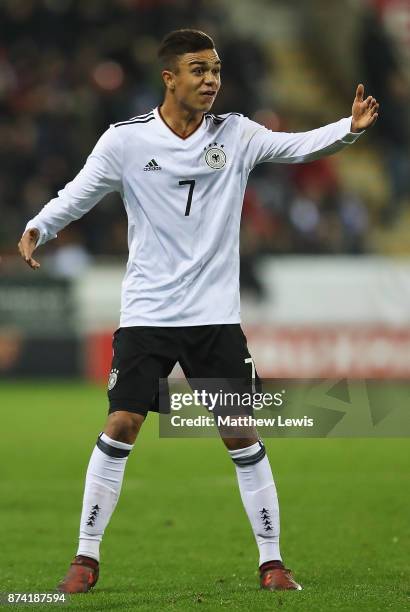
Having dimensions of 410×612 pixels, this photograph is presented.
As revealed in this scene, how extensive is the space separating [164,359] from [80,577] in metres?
1.01

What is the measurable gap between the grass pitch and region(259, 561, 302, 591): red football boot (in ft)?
0.22

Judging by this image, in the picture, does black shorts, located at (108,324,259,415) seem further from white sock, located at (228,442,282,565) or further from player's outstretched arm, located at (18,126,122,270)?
player's outstretched arm, located at (18,126,122,270)

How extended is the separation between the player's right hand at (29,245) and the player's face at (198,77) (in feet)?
2.92

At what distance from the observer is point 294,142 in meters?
5.89

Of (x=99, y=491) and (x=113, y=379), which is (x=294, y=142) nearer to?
(x=113, y=379)

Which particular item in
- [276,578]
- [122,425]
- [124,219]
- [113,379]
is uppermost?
[124,219]

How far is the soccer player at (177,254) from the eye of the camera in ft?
19.1

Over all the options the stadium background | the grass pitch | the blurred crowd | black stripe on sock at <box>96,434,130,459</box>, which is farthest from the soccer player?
the blurred crowd

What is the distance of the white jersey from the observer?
584 centimetres

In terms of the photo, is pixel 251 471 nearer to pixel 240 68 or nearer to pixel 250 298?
pixel 250 298

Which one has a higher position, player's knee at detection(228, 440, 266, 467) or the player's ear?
the player's ear

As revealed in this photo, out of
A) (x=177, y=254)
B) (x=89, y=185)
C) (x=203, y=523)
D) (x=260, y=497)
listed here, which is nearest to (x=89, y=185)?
(x=89, y=185)

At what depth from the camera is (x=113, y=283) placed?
59.0 ft

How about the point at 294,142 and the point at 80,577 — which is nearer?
the point at 80,577
